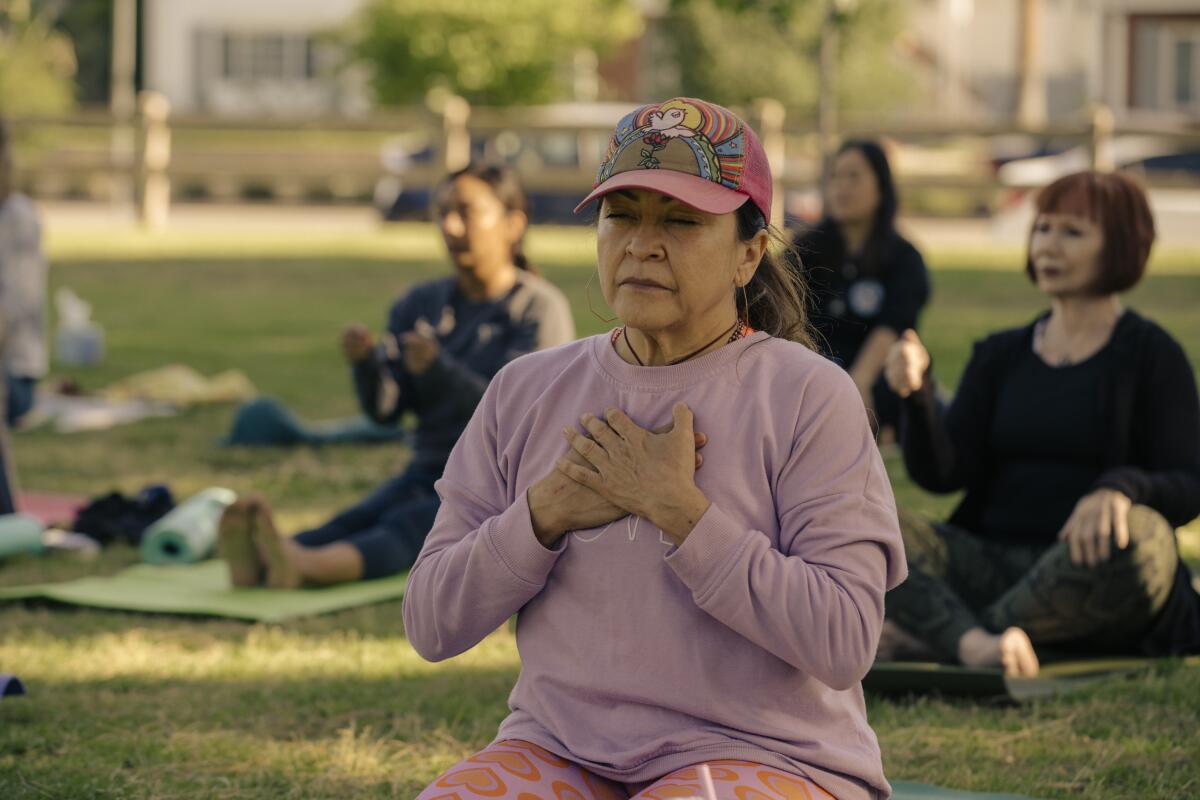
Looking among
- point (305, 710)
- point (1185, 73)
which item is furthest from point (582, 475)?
point (1185, 73)

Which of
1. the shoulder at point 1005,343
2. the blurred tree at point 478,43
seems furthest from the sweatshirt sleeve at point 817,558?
the blurred tree at point 478,43

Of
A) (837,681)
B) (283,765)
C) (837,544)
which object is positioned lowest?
(283,765)

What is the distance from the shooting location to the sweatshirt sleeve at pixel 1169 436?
4.40m

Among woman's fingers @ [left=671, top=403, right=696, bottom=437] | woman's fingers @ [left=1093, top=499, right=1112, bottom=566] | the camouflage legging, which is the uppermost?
woman's fingers @ [left=671, top=403, right=696, bottom=437]

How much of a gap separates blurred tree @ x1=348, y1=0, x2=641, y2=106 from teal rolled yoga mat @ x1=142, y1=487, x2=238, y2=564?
26106mm

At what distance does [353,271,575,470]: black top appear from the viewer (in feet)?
18.6

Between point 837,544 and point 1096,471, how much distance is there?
7.94ft

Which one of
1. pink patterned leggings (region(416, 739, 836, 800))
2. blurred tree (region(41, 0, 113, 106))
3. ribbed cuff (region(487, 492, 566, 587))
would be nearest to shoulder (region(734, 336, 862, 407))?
ribbed cuff (region(487, 492, 566, 587))

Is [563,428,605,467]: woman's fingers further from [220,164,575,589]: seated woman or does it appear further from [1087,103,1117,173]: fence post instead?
[1087,103,1117,173]: fence post

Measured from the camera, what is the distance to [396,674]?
4.75 meters

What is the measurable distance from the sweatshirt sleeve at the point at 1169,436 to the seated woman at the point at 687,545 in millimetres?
2030

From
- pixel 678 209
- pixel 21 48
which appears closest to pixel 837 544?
pixel 678 209

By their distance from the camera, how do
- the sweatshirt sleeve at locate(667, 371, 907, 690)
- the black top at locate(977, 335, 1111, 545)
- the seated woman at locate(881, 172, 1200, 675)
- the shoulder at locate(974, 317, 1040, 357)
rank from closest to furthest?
the sweatshirt sleeve at locate(667, 371, 907, 690), the seated woman at locate(881, 172, 1200, 675), the black top at locate(977, 335, 1111, 545), the shoulder at locate(974, 317, 1040, 357)

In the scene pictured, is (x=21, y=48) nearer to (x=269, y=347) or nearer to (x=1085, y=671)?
(x=269, y=347)
